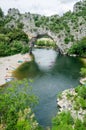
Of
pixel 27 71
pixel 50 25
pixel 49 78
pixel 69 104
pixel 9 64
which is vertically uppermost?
pixel 50 25

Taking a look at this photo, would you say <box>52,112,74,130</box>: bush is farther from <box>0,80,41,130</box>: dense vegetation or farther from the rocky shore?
<box>0,80,41,130</box>: dense vegetation

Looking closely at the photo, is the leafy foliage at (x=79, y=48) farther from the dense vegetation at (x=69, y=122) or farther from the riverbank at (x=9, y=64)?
the dense vegetation at (x=69, y=122)

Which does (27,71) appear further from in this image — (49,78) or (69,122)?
(69,122)

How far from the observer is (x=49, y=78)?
74.6m

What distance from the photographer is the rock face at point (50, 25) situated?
118 m

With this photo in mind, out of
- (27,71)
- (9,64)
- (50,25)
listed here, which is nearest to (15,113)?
(27,71)

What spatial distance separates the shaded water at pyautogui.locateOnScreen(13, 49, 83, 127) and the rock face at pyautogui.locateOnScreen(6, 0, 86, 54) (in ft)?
43.4

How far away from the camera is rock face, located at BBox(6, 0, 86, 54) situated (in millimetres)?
118125

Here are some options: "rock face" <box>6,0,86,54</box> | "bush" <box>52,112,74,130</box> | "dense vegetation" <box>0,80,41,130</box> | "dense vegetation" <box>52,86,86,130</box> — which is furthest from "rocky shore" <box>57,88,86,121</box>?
"rock face" <box>6,0,86,54</box>

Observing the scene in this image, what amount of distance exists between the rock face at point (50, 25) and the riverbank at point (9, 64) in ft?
60.4

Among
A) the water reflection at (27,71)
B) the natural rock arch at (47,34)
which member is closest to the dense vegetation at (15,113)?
the water reflection at (27,71)

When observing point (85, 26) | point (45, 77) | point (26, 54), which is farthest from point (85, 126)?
point (85, 26)

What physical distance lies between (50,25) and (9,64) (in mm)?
43298

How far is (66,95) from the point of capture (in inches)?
2088
